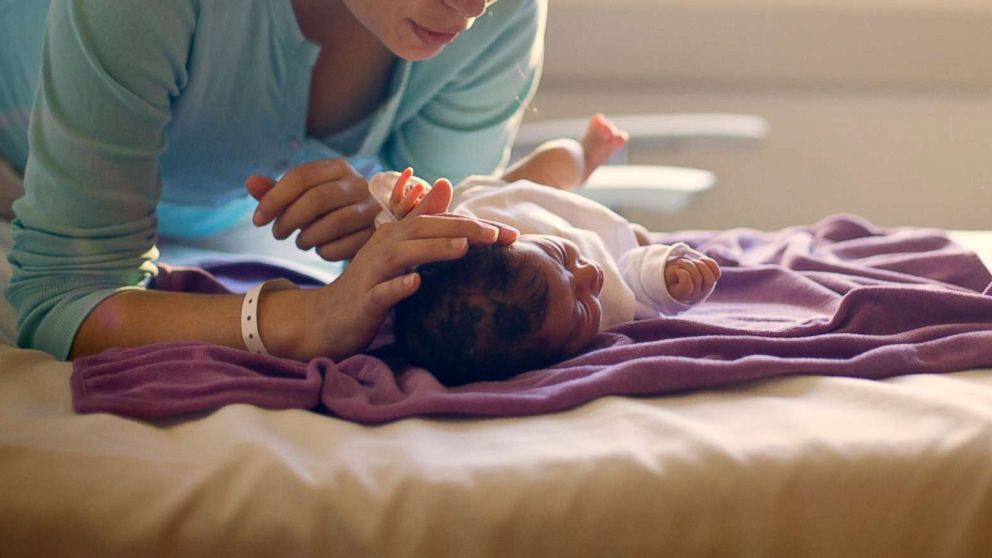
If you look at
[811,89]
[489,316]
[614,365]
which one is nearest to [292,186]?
[489,316]

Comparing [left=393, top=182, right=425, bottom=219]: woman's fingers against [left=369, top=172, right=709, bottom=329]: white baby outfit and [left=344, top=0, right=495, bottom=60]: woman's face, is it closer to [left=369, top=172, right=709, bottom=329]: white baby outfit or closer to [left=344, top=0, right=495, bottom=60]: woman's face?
[left=369, top=172, right=709, bottom=329]: white baby outfit

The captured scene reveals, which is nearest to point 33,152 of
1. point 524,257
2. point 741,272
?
point 524,257

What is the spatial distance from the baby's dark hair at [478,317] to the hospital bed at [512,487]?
148mm

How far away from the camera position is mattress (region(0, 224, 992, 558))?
0.77 metres

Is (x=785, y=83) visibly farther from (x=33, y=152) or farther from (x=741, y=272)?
(x=33, y=152)

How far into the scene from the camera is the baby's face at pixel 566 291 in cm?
105

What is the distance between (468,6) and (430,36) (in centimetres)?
6

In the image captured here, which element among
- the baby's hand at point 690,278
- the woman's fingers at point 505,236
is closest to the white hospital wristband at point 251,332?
the woman's fingers at point 505,236

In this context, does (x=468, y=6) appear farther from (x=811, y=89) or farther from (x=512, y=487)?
(x=811, y=89)

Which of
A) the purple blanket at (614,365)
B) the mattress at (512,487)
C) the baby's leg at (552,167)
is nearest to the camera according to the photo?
the mattress at (512,487)

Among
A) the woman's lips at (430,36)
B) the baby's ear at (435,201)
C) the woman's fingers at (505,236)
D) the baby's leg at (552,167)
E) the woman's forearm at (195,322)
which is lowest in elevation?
the woman's forearm at (195,322)

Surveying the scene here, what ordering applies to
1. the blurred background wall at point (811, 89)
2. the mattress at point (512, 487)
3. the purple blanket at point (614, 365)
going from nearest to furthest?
1. the mattress at point (512, 487)
2. the purple blanket at point (614, 365)
3. the blurred background wall at point (811, 89)

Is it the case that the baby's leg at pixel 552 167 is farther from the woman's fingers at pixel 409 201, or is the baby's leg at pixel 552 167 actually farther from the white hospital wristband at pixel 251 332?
the white hospital wristband at pixel 251 332

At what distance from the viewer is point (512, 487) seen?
789mm
